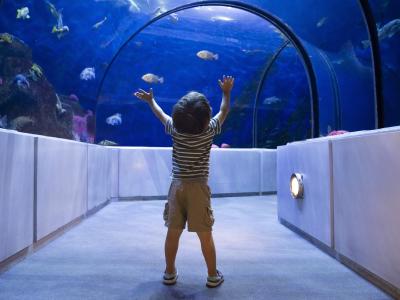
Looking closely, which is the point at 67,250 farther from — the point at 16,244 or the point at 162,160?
the point at 162,160

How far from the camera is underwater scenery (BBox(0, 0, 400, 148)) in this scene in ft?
32.1

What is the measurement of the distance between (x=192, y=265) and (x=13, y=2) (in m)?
9.05

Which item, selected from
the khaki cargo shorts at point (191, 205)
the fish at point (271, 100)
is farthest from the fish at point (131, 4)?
the khaki cargo shorts at point (191, 205)

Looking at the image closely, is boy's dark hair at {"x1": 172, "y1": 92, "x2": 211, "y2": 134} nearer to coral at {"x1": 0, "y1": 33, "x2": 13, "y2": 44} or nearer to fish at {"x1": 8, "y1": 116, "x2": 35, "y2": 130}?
fish at {"x1": 8, "y1": 116, "x2": 35, "y2": 130}

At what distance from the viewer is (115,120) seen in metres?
16.2

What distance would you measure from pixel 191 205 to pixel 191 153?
1.18 feet

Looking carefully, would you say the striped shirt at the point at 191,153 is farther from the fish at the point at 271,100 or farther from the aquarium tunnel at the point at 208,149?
the fish at the point at 271,100

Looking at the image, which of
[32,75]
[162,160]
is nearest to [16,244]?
[162,160]

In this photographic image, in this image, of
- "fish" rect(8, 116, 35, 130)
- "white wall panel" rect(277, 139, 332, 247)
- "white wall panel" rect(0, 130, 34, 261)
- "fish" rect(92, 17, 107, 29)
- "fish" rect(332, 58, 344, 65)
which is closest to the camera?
"white wall panel" rect(0, 130, 34, 261)

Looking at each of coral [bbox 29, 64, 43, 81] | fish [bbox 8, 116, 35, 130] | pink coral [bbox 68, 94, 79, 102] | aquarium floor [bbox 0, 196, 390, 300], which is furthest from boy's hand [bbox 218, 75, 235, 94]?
pink coral [bbox 68, 94, 79, 102]

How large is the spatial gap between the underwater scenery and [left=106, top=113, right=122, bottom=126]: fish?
47 millimetres

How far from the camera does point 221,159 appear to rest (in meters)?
8.97

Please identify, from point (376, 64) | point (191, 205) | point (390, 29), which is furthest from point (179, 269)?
point (390, 29)

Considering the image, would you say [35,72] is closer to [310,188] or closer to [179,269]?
[310,188]
